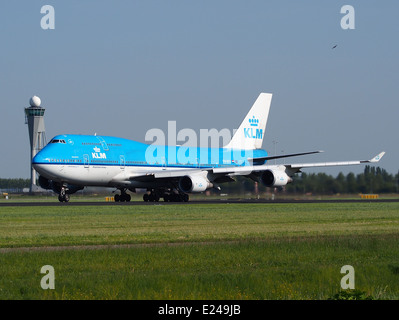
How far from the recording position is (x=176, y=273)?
18.3m

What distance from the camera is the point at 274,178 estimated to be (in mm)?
61281

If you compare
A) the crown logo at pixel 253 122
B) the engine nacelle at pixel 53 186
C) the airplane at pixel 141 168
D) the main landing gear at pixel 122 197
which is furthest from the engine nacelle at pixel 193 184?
the crown logo at pixel 253 122

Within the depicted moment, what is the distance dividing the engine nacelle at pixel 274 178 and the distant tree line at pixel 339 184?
2.99 metres

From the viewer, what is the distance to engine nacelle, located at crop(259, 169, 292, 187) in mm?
61344

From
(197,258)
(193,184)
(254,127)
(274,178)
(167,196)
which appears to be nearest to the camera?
(197,258)

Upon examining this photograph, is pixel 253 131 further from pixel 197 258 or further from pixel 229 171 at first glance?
pixel 197 258

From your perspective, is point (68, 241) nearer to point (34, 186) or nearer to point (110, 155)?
point (110, 155)

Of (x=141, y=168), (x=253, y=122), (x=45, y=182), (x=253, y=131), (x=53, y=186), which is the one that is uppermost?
(x=253, y=122)

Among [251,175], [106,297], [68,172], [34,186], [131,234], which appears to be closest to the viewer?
[106,297]

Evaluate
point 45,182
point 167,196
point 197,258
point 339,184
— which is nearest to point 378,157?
point 339,184

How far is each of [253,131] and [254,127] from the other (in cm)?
50

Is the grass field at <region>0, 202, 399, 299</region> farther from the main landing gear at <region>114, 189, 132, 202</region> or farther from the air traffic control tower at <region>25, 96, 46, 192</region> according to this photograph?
the air traffic control tower at <region>25, 96, 46, 192</region>
